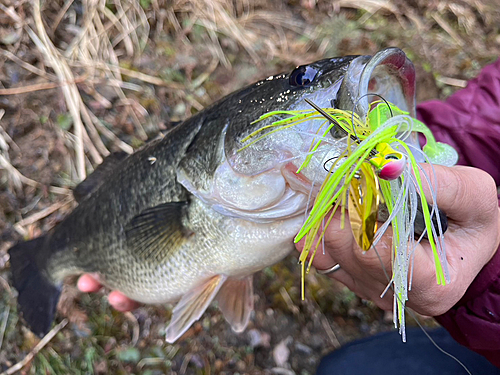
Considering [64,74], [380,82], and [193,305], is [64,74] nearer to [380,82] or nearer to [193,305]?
[193,305]

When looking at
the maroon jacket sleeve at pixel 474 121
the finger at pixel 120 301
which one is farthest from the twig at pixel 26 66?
the maroon jacket sleeve at pixel 474 121

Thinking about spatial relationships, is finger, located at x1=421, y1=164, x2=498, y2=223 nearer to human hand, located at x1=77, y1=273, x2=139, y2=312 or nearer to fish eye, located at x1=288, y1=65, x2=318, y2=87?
fish eye, located at x1=288, y1=65, x2=318, y2=87

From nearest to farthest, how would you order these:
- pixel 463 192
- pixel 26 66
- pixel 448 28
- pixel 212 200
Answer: pixel 463 192, pixel 212 200, pixel 26 66, pixel 448 28

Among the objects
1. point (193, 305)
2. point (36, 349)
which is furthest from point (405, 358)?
point (36, 349)

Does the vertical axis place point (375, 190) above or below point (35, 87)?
below

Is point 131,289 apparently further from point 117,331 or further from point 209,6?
point 209,6

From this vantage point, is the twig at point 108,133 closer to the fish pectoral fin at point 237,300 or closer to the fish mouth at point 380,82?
the fish pectoral fin at point 237,300
